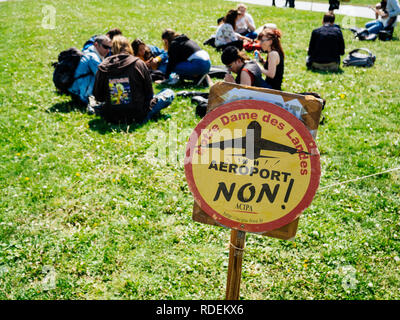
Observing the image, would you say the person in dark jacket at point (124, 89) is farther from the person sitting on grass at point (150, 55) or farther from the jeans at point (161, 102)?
the person sitting on grass at point (150, 55)

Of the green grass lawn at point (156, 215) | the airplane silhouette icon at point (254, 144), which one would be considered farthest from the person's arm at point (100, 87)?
the airplane silhouette icon at point (254, 144)

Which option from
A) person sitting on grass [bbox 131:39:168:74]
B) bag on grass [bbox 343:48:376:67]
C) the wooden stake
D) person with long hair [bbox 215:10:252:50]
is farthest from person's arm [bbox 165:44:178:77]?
the wooden stake

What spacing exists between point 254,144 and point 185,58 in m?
6.13

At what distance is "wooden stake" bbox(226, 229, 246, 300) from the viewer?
6.53ft

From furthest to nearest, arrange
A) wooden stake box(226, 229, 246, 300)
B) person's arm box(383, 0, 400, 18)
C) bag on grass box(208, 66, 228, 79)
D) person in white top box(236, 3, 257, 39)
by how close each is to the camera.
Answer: person's arm box(383, 0, 400, 18)
person in white top box(236, 3, 257, 39)
bag on grass box(208, 66, 228, 79)
wooden stake box(226, 229, 246, 300)

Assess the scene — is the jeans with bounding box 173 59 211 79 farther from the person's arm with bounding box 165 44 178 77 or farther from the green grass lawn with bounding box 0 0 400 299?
the green grass lawn with bounding box 0 0 400 299

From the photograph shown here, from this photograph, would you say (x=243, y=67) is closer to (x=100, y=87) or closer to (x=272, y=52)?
(x=272, y=52)

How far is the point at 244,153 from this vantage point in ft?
6.04

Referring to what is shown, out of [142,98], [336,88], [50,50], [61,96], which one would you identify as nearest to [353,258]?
[142,98]

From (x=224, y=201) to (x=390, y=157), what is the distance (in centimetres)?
416

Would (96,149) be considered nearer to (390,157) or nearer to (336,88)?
(390,157)

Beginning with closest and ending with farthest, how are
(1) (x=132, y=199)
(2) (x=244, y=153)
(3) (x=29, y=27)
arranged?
(2) (x=244, y=153), (1) (x=132, y=199), (3) (x=29, y=27)

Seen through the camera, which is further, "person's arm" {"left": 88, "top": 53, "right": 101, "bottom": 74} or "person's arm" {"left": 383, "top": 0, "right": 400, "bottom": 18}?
"person's arm" {"left": 383, "top": 0, "right": 400, "bottom": 18}

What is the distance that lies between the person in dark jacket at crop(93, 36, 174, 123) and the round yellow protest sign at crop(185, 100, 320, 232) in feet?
13.9
